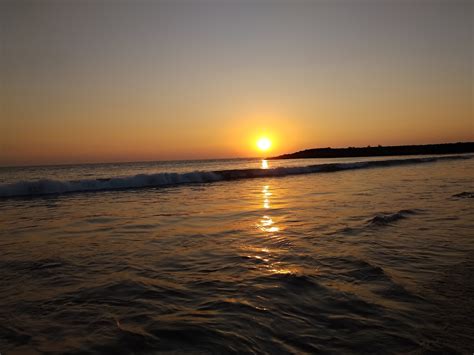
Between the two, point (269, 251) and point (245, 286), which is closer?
point (245, 286)

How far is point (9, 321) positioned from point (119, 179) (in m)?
21.8

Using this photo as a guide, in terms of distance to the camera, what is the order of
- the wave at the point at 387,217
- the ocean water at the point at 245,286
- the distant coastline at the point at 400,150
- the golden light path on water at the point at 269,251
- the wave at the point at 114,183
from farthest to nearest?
the distant coastline at the point at 400,150 < the wave at the point at 114,183 < the wave at the point at 387,217 < the golden light path on water at the point at 269,251 < the ocean water at the point at 245,286

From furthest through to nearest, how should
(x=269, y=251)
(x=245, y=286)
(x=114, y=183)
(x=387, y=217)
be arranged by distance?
(x=114, y=183), (x=387, y=217), (x=269, y=251), (x=245, y=286)

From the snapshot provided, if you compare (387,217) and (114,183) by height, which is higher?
(114,183)

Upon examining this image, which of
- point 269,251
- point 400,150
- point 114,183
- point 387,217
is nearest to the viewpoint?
point 269,251

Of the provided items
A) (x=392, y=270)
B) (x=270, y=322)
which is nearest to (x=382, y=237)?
(x=392, y=270)

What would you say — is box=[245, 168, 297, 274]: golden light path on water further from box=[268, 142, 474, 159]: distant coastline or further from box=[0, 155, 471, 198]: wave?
box=[268, 142, 474, 159]: distant coastline

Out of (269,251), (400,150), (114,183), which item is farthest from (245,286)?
(400,150)

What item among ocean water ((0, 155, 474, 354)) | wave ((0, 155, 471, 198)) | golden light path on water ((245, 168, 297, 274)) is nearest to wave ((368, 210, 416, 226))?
ocean water ((0, 155, 474, 354))

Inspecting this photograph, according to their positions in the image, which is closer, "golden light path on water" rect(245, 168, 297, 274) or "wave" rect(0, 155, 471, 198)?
"golden light path on water" rect(245, 168, 297, 274)

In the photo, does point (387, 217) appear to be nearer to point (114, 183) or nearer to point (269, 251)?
point (269, 251)

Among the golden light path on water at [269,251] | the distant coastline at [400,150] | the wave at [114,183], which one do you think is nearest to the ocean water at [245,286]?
the golden light path on water at [269,251]

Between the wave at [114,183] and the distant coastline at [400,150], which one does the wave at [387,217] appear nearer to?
the wave at [114,183]

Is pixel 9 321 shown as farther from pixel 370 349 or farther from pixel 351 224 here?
pixel 351 224
